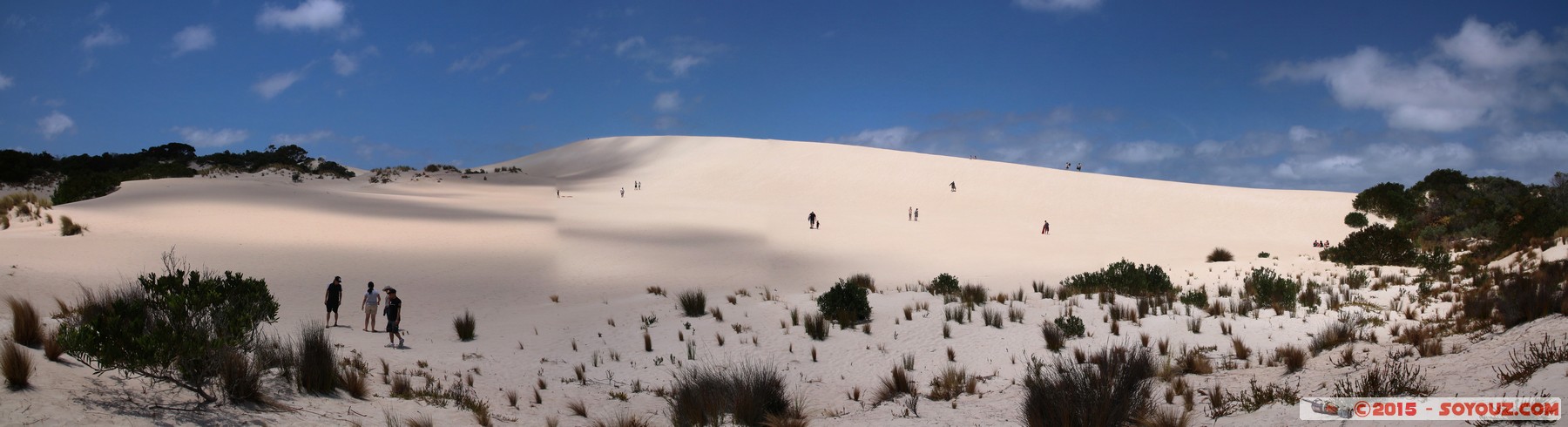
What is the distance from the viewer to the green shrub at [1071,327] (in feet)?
38.8

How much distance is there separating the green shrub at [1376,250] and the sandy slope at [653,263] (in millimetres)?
964

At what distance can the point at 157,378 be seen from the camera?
6.43m

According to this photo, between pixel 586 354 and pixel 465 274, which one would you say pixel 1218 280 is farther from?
pixel 465 274

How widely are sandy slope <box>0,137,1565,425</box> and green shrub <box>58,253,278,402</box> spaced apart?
315mm

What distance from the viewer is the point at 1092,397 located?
6512 mm

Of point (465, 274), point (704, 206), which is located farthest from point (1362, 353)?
point (704, 206)

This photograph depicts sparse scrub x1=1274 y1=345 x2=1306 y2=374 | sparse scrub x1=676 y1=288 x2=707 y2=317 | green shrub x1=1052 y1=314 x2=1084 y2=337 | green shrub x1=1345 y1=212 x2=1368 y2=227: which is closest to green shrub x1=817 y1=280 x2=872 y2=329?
sparse scrub x1=676 y1=288 x2=707 y2=317

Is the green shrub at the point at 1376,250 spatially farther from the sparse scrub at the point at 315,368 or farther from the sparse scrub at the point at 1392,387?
the sparse scrub at the point at 315,368

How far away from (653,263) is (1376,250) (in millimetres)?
21096

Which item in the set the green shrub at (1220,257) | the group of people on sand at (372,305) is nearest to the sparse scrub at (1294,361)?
the group of people on sand at (372,305)

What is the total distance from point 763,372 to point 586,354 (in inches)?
190

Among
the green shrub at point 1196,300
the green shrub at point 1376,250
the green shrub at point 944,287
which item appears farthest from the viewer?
the green shrub at point 1376,250

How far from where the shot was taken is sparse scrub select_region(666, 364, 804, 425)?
8.08m

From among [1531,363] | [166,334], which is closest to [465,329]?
[166,334]
